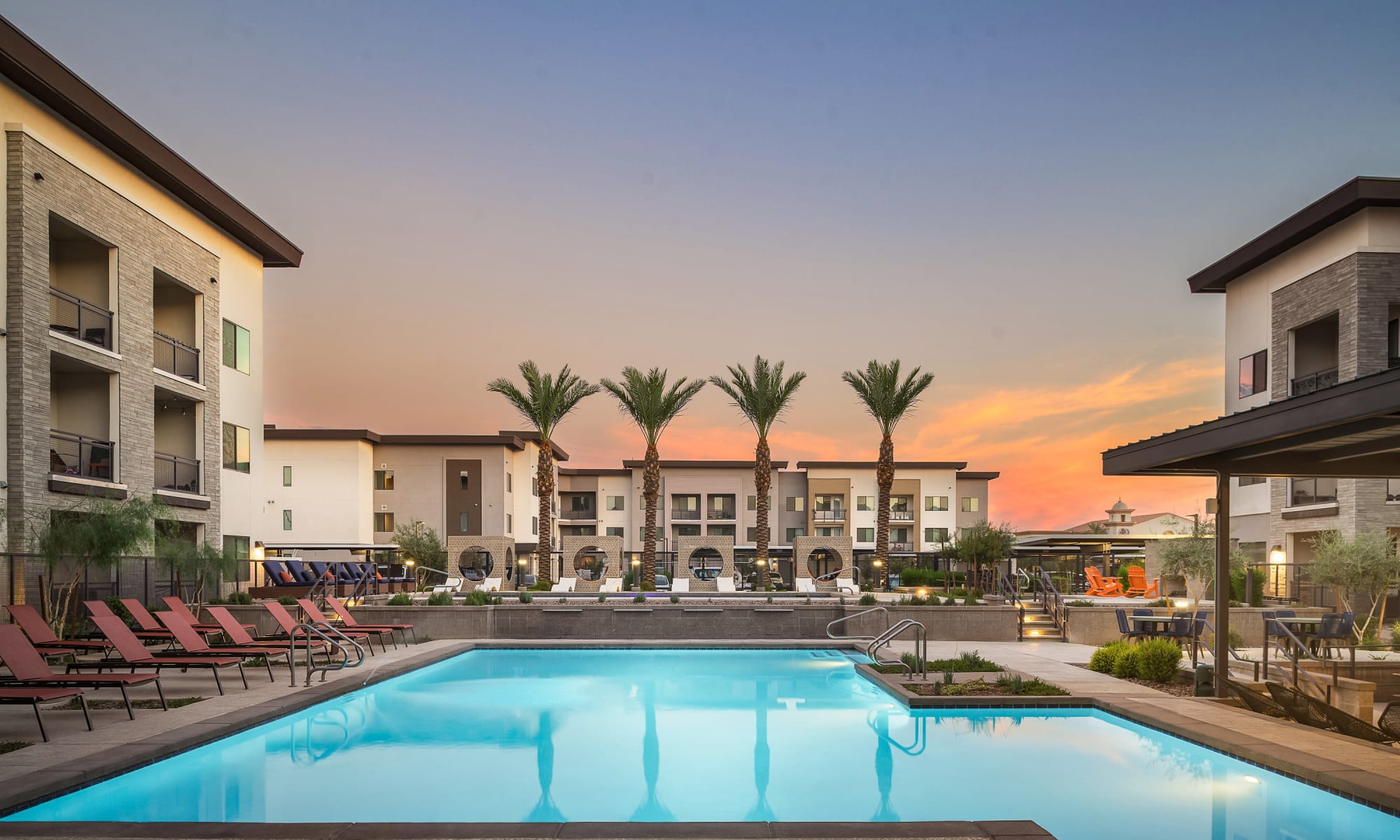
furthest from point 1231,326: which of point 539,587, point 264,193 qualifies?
point 264,193

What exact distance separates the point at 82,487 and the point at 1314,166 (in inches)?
1148

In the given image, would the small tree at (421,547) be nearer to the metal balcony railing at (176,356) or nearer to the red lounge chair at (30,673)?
the metal balcony railing at (176,356)

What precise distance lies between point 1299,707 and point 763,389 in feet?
74.3

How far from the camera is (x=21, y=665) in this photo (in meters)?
9.72

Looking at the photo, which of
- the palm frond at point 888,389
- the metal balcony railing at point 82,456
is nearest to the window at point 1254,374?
the palm frond at point 888,389

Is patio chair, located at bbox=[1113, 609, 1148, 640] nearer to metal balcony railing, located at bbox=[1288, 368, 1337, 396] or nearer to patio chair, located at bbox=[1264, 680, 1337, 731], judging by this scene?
patio chair, located at bbox=[1264, 680, 1337, 731]

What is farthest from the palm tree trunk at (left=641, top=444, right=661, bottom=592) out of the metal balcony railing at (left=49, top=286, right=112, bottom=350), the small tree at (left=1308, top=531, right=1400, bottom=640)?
the small tree at (left=1308, top=531, right=1400, bottom=640)

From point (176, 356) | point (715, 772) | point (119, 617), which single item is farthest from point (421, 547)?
point (715, 772)

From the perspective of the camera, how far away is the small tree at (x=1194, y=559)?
23.5 metres

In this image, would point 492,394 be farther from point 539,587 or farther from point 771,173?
point 771,173

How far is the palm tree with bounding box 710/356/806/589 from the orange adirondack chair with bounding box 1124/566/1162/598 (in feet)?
37.1

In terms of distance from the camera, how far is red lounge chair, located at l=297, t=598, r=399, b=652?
15875mm

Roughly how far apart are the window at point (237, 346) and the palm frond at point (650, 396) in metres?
10.5

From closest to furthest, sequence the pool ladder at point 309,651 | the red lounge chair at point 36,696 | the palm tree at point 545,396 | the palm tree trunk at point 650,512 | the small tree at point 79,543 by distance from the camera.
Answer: the red lounge chair at point 36,696 → the pool ladder at point 309,651 → the small tree at point 79,543 → the palm tree trunk at point 650,512 → the palm tree at point 545,396
